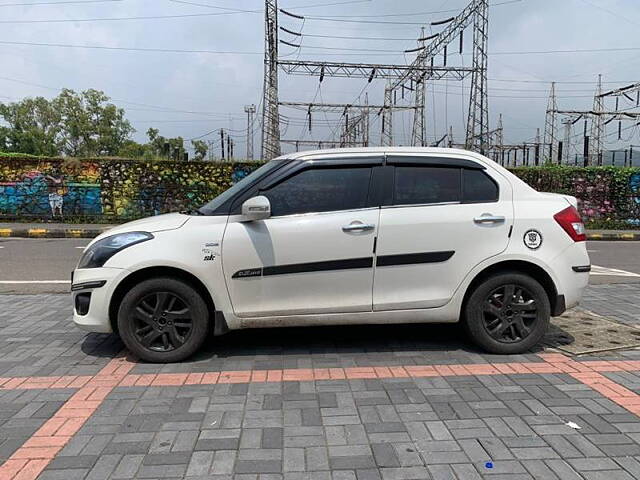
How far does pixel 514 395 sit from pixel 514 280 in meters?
1.09

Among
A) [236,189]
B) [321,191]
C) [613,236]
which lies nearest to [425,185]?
[321,191]

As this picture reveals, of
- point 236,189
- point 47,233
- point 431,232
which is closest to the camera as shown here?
point 431,232

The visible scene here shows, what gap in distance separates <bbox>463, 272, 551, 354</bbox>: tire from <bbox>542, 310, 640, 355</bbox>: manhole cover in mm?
502

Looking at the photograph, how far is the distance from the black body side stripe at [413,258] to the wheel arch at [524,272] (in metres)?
0.35

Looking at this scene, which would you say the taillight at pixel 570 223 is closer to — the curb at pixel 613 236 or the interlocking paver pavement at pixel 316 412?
the interlocking paver pavement at pixel 316 412

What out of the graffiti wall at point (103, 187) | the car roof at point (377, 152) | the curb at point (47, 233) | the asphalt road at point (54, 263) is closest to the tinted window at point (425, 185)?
the car roof at point (377, 152)

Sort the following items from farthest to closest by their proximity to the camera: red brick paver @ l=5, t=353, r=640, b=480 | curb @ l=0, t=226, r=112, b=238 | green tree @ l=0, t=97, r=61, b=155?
green tree @ l=0, t=97, r=61, b=155 < curb @ l=0, t=226, r=112, b=238 < red brick paver @ l=5, t=353, r=640, b=480

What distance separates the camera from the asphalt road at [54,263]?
26.2ft

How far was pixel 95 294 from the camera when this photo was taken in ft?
13.7

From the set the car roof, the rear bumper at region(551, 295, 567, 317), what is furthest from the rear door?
the rear bumper at region(551, 295, 567, 317)

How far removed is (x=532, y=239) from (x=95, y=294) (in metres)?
3.63

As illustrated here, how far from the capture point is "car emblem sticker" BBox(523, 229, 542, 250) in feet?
14.3

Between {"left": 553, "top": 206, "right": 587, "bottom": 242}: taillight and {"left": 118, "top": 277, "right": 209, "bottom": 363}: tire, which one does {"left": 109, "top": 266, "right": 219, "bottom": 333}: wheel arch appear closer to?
{"left": 118, "top": 277, "right": 209, "bottom": 363}: tire

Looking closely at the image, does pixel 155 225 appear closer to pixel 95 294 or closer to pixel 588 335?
pixel 95 294
